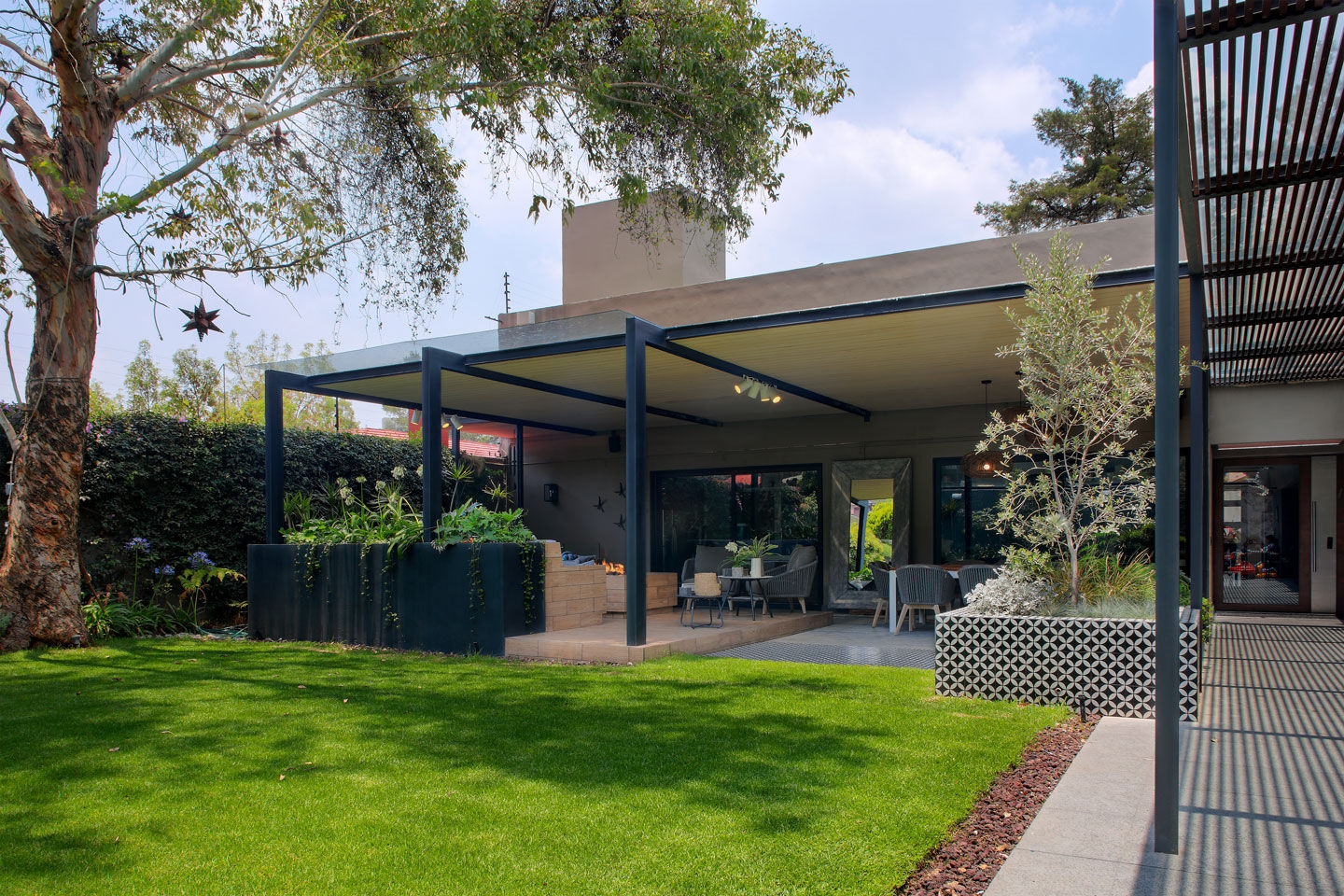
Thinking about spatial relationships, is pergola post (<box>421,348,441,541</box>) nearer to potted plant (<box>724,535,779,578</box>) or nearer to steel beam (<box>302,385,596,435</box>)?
steel beam (<box>302,385,596,435</box>)

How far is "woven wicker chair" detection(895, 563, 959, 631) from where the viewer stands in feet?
29.9

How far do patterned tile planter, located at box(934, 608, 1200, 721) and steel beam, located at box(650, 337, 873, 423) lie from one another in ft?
10.8

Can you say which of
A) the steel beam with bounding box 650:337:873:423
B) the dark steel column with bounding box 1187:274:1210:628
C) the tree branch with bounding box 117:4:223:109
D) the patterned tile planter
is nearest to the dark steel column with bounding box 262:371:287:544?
the tree branch with bounding box 117:4:223:109

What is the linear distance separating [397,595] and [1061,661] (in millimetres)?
5942

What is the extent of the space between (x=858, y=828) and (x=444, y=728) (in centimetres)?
253

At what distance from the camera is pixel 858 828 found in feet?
10.0

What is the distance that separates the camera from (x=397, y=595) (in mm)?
8359

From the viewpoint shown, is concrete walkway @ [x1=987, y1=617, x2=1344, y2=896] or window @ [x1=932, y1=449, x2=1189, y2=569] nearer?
concrete walkway @ [x1=987, y1=617, x2=1344, y2=896]

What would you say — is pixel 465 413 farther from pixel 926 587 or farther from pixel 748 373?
pixel 926 587

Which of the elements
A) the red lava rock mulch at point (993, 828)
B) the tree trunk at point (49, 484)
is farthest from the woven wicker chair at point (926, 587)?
the tree trunk at point (49, 484)

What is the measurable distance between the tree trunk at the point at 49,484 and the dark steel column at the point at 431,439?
122 inches

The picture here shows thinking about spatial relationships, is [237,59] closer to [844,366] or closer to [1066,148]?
[844,366]

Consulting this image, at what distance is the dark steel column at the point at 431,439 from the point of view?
27.5ft

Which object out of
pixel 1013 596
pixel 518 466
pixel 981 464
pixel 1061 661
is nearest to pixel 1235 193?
pixel 1013 596
